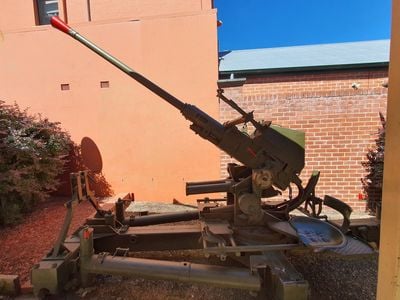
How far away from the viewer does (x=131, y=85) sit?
592 centimetres

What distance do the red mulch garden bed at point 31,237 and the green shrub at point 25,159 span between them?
28 cm

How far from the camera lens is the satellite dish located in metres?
6.23

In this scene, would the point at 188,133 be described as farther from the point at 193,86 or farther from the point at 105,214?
the point at 105,214

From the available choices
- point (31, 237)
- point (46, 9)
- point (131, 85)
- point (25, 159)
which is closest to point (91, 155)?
point (25, 159)

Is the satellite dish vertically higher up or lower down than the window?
lower down

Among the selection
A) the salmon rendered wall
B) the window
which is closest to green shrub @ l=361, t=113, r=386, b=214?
the salmon rendered wall

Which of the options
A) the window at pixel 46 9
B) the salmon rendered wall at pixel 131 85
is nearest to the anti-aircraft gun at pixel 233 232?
the salmon rendered wall at pixel 131 85

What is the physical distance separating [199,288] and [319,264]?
1520mm

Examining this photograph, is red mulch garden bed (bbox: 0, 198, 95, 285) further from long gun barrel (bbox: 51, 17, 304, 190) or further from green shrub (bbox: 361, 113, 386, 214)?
green shrub (bbox: 361, 113, 386, 214)

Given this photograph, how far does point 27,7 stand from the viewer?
645cm

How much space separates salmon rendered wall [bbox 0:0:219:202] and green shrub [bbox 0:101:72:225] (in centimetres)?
75

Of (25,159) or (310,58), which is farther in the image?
(310,58)

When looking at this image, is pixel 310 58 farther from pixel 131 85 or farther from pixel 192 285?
pixel 192 285

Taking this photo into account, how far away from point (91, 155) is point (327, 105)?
5310mm
